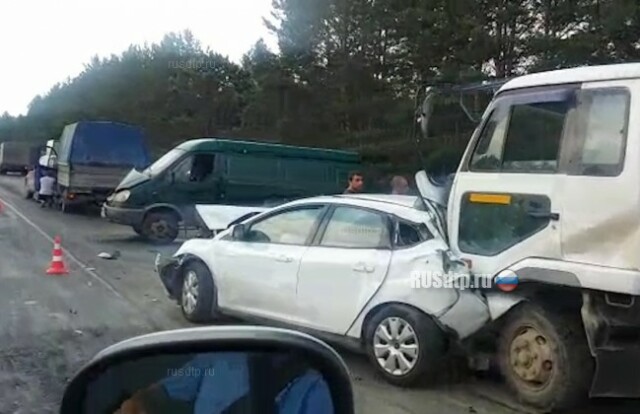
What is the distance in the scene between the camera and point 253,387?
1896 mm

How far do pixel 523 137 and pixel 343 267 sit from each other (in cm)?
176

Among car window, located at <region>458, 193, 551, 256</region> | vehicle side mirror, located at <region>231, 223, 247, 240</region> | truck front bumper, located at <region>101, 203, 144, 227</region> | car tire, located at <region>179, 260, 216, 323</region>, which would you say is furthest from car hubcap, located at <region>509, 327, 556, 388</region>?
truck front bumper, located at <region>101, 203, 144, 227</region>

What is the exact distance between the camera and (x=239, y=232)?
7.74 m

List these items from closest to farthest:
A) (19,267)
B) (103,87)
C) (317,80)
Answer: (19,267) < (317,80) < (103,87)

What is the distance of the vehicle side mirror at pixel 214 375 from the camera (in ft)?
5.86

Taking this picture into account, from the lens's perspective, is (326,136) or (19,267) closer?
(19,267)

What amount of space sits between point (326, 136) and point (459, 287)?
87.6 ft

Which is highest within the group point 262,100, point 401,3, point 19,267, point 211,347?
point 401,3

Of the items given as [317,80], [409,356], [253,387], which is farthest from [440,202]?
[317,80]

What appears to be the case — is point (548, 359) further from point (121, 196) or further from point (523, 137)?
point (121, 196)

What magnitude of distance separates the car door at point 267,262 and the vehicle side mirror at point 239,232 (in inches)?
1.4

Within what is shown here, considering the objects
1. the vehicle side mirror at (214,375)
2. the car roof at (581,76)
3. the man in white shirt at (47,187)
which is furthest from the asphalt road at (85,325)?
the man in white shirt at (47,187)

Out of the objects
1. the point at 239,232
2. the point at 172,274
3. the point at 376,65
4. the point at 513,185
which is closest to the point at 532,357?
the point at 513,185

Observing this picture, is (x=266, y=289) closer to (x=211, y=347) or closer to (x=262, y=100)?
(x=211, y=347)
